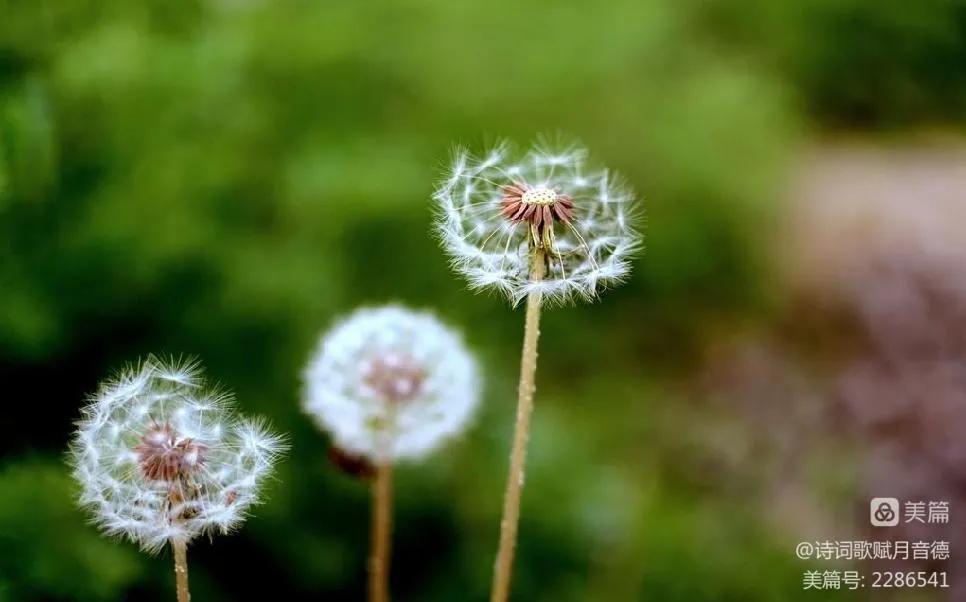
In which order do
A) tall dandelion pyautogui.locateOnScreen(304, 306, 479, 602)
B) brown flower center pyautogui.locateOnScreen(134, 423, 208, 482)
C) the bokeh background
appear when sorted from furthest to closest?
the bokeh background → tall dandelion pyautogui.locateOnScreen(304, 306, 479, 602) → brown flower center pyautogui.locateOnScreen(134, 423, 208, 482)

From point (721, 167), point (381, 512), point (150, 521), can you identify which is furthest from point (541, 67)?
point (150, 521)

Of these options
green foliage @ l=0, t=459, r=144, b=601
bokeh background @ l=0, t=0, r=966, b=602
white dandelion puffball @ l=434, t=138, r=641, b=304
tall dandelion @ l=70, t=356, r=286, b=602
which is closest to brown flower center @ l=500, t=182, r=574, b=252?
white dandelion puffball @ l=434, t=138, r=641, b=304

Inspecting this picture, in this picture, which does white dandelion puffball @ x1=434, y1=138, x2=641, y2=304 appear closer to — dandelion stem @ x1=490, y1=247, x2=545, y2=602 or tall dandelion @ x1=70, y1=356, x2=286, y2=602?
dandelion stem @ x1=490, y1=247, x2=545, y2=602

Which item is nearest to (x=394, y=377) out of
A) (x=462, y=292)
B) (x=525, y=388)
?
(x=525, y=388)

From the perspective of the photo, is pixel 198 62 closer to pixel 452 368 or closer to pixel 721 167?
pixel 452 368

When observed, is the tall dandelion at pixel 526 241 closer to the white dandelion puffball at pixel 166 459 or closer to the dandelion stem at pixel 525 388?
the dandelion stem at pixel 525 388

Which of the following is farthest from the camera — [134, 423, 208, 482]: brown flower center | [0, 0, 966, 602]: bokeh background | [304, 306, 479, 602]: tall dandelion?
[0, 0, 966, 602]: bokeh background

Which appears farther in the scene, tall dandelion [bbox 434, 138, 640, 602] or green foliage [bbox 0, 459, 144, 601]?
green foliage [bbox 0, 459, 144, 601]
